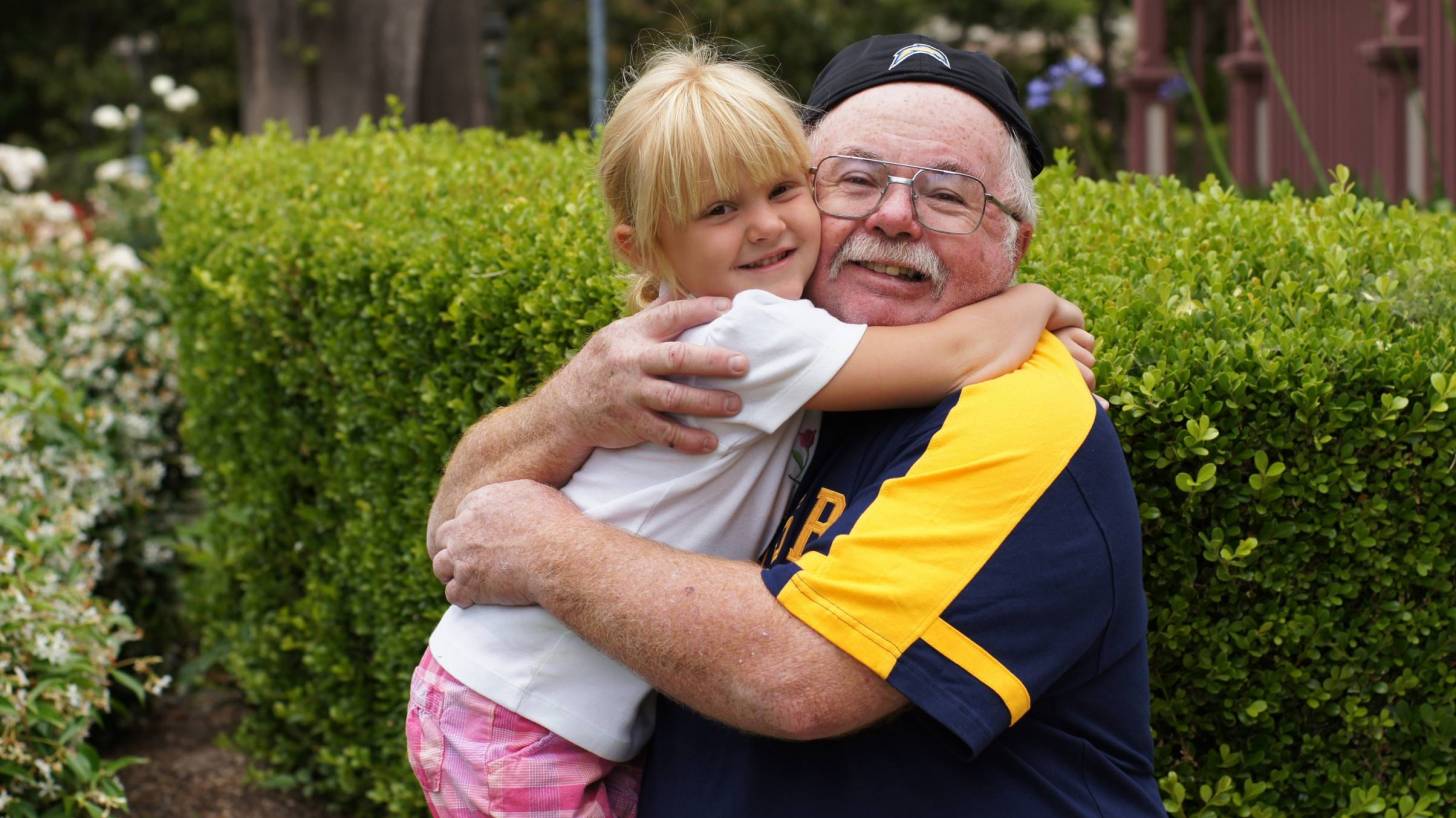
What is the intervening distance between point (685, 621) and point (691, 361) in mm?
359

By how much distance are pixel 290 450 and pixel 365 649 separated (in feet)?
2.18

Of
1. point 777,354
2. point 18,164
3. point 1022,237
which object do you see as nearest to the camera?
point 777,354

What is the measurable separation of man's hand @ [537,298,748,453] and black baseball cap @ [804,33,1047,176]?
0.45 m

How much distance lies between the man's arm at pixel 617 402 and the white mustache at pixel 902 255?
233 mm

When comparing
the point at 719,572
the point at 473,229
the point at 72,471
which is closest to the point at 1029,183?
the point at 719,572

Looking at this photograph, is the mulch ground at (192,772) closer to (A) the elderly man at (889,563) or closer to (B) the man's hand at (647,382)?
(A) the elderly man at (889,563)

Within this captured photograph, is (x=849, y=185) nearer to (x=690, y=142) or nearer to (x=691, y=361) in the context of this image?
(x=690, y=142)

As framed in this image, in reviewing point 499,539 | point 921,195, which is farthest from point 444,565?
point 921,195

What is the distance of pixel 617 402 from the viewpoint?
228 centimetres

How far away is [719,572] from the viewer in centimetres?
210

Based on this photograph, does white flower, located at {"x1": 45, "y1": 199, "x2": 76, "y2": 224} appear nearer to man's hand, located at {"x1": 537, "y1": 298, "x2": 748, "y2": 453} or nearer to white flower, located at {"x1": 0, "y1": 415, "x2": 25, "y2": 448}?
white flower, located at {"x1": 0, "y1": 415, "x2": 25, "y2": 448}

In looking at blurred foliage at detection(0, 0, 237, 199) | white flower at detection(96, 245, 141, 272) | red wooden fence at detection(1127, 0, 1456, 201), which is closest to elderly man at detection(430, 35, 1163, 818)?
red wooden fence at detection(1127, 0, 1456, 201)

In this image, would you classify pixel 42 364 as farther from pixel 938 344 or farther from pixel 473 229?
pixel 938 344

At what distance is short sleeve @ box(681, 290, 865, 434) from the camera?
7.03 feet
